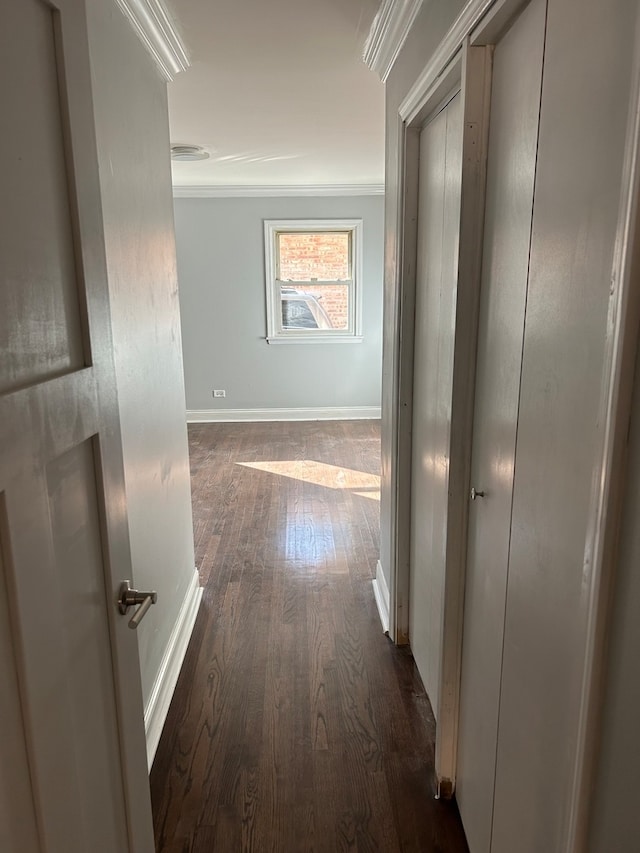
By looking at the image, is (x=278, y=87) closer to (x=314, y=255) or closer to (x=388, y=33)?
(x=388, y=33)

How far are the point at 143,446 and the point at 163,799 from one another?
110cm

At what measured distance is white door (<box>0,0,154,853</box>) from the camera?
707 millimetres

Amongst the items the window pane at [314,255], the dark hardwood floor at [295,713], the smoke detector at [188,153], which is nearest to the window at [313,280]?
the window pane at [314,255]

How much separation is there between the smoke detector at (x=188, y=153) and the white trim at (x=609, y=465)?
4.14 meters

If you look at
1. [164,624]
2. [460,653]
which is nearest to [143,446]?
[164,624]

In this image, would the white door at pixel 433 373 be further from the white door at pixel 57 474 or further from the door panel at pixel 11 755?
the door panel at pixel 11 755

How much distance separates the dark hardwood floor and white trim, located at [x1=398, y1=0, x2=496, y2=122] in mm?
2069

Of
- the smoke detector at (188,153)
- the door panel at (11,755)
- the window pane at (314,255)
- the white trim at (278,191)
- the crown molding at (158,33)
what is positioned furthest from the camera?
the window pane at (314,255)

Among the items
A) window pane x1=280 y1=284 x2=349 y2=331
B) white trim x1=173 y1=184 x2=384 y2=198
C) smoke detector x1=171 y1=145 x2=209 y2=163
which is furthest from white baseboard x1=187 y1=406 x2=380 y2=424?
smoke detector x1=171 y1=145 x2=209 y2=163

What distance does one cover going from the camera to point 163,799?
70.3 inches

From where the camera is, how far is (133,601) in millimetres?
1086

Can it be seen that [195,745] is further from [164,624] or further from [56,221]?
→ [56,221]

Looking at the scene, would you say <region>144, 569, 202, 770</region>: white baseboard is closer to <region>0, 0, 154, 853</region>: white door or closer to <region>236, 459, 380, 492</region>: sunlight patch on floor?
<region>0, 0, 154, 853</region>: white door

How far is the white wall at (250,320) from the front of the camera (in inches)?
249
